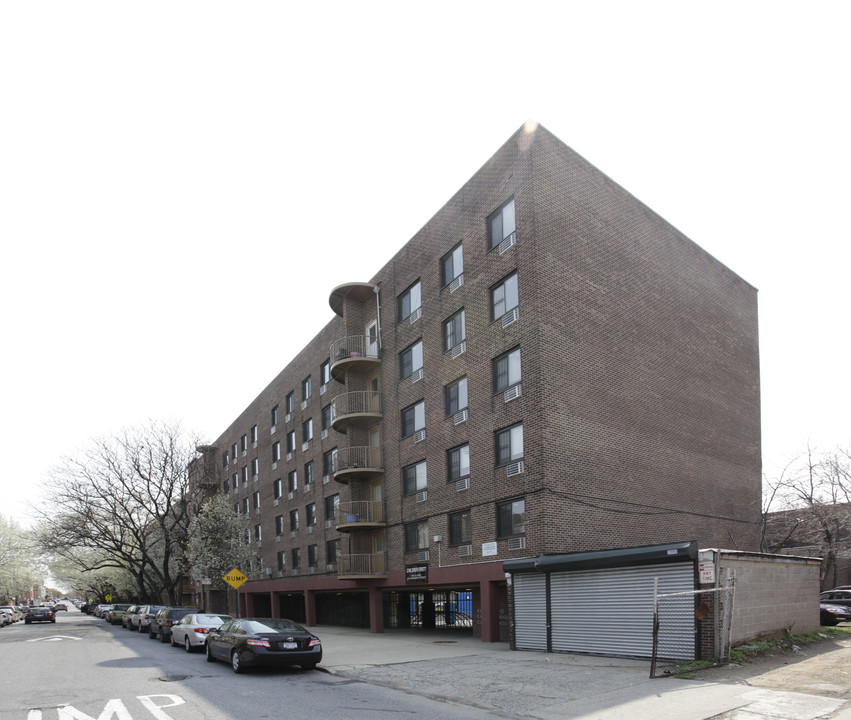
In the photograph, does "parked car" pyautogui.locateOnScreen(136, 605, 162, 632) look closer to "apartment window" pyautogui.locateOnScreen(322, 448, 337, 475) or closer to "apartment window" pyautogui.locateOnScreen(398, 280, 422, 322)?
"apartment window" pyautogui.locateOnScreen(322, 448, 337, 475)

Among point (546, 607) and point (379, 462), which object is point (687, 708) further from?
point (379, 462)

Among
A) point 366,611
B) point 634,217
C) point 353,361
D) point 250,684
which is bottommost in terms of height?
point 366,611

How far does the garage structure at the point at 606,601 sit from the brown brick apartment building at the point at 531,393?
1599 mm

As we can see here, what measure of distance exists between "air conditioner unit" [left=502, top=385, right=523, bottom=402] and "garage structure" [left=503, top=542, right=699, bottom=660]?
485 centimetres

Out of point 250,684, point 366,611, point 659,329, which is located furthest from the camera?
point 366,611

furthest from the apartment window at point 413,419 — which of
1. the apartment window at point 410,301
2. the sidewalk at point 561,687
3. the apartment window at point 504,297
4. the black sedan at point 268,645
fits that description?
the black sedan at point 268,645

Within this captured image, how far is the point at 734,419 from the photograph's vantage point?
28.5 meters

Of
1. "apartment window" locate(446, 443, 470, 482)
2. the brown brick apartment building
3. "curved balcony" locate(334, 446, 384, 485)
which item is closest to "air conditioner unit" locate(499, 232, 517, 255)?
the brown brick apartment building

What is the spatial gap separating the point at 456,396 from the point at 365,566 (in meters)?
8.99

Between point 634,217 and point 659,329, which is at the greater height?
point 634,217

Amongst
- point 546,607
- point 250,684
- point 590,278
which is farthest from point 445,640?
point 590,278

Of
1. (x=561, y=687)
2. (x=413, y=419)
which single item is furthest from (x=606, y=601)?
(x=413, y=419)

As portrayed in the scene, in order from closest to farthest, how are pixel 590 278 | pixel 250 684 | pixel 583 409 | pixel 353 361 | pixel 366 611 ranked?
pixel 250 684 → pixel 583 409 → pixel 590 278 → pixel 353 361 → pixel 366 611

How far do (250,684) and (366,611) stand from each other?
21.4m
